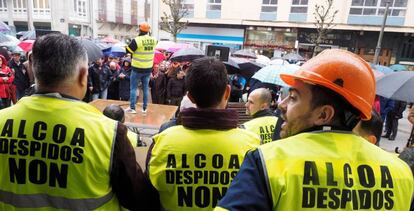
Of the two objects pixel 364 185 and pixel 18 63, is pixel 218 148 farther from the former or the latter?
pixel 18 63

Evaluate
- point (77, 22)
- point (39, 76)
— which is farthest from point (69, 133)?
point (77, 22)

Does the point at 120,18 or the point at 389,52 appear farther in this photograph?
the point at 120,18

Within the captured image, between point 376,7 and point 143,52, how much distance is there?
2474 cm

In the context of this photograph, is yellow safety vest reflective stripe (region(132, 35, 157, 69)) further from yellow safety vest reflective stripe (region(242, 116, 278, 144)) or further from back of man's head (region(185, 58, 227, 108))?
back of man's head (region(185, 58, 227, 108))

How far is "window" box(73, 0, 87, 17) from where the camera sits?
31.9 metres

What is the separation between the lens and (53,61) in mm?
1467

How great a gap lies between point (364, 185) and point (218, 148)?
2.61 ft

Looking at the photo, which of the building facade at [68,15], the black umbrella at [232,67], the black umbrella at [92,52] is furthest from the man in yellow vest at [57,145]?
the building facade at [68,15]

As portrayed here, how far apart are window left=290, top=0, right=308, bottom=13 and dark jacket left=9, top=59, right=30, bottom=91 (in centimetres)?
2367

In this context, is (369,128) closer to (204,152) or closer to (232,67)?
(204,152)

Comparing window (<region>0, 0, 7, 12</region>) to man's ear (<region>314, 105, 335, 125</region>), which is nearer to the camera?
man's ear (<region>314, 105, 335, 125</region>)

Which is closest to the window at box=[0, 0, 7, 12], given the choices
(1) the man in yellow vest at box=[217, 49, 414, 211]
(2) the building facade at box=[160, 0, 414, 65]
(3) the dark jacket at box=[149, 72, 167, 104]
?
(2) the building facade at box=[160, 0, 414, 65]

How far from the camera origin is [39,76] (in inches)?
58.5

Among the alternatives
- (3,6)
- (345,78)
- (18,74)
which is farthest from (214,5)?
(345,78)
